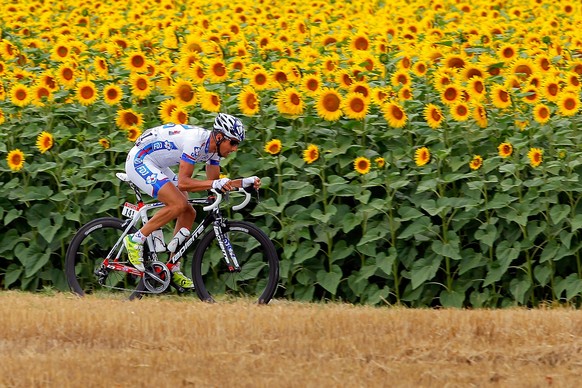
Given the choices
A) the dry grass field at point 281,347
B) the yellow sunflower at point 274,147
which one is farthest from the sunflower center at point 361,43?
the dry grass field at point 281,347

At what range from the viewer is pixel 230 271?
10570mm

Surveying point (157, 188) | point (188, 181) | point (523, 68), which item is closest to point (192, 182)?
point (188, 181)

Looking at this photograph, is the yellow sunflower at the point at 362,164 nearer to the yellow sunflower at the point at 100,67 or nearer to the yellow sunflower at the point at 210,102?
the yellow sunflower at the point at 210,102

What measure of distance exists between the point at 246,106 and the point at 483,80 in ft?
7.10

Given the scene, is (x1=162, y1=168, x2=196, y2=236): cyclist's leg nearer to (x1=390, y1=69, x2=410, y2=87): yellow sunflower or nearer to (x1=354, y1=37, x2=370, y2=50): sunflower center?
(x1=390, y1=69, x2=410, y2=87): yellow sunflower

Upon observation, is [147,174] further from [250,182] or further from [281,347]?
[281,347]

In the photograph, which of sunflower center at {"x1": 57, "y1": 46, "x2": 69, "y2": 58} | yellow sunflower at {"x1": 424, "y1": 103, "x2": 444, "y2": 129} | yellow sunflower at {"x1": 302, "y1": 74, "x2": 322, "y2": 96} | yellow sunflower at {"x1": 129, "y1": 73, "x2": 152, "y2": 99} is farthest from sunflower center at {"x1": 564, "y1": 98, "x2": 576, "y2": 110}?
sunflower center at {"x1": 57, "y1": 46, "x2": 69, "y2": 58}

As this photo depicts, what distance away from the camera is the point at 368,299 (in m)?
11.1

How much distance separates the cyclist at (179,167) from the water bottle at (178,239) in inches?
2.1

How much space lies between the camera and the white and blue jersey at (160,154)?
10117 millimetres

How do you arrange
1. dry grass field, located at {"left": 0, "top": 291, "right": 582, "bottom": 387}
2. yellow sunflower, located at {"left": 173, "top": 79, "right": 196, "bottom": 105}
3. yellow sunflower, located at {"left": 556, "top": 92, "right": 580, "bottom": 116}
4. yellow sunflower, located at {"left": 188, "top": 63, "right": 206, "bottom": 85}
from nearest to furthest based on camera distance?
dry grass field, located at {"left": 0, "top": 291, "right": 582, "bottom": 387} < yellow sunflower, located at {"left": 556, "top": 92, "right": 580, "bottom": 116} < yellow sunflower, located at {"left": 173, "top": 79, "right": 196, "bottom": 105} < yellow sunflower, located at {"left": 188, "top": 63, "right": 206, "bottom": 85}

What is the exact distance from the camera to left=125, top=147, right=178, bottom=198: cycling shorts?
1024cm

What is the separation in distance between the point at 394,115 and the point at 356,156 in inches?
19.3

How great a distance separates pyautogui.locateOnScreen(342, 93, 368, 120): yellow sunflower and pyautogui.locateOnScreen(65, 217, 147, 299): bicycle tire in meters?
2.25
